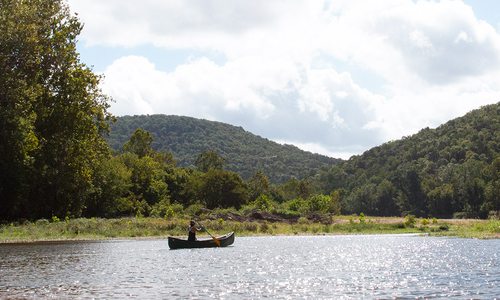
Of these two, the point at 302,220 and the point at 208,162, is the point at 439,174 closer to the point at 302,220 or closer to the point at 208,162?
the point at 208,162

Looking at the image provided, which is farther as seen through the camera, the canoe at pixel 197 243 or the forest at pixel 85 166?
the forest at pixel 85 166

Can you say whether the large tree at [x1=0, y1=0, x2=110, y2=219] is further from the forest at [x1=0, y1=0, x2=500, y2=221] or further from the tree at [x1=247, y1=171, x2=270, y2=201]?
the tree at [x1=247, y1=171, x2=270, y2=201]

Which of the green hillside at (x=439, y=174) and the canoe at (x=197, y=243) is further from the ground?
the green hillside at (x=439, y=174)

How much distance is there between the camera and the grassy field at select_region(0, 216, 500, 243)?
56625 millimetres

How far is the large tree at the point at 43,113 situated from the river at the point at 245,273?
13.2m

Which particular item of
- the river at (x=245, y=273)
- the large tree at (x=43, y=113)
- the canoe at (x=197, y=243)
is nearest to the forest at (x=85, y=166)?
the large tree at (x=43, y=113)

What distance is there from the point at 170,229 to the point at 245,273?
37.2 meters

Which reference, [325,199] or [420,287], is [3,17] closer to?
[420,287]

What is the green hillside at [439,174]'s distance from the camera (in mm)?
137750

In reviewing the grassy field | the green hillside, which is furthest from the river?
the green hillside

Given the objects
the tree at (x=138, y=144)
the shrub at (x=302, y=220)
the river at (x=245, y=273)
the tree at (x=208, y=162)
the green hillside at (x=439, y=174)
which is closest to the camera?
the river at (x=245, y=273)

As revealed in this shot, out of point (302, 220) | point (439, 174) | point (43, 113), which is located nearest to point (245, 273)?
point (43, 113)

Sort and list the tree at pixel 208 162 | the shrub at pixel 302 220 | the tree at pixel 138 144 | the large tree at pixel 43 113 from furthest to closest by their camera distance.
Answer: the tree at pixel 208 162 < the tree at pixel 138 144 < the shrub at pixel 302 220 < the large tree at pixel 43 113

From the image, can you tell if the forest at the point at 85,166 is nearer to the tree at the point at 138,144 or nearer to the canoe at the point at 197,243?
the tree at the point at 138,144
